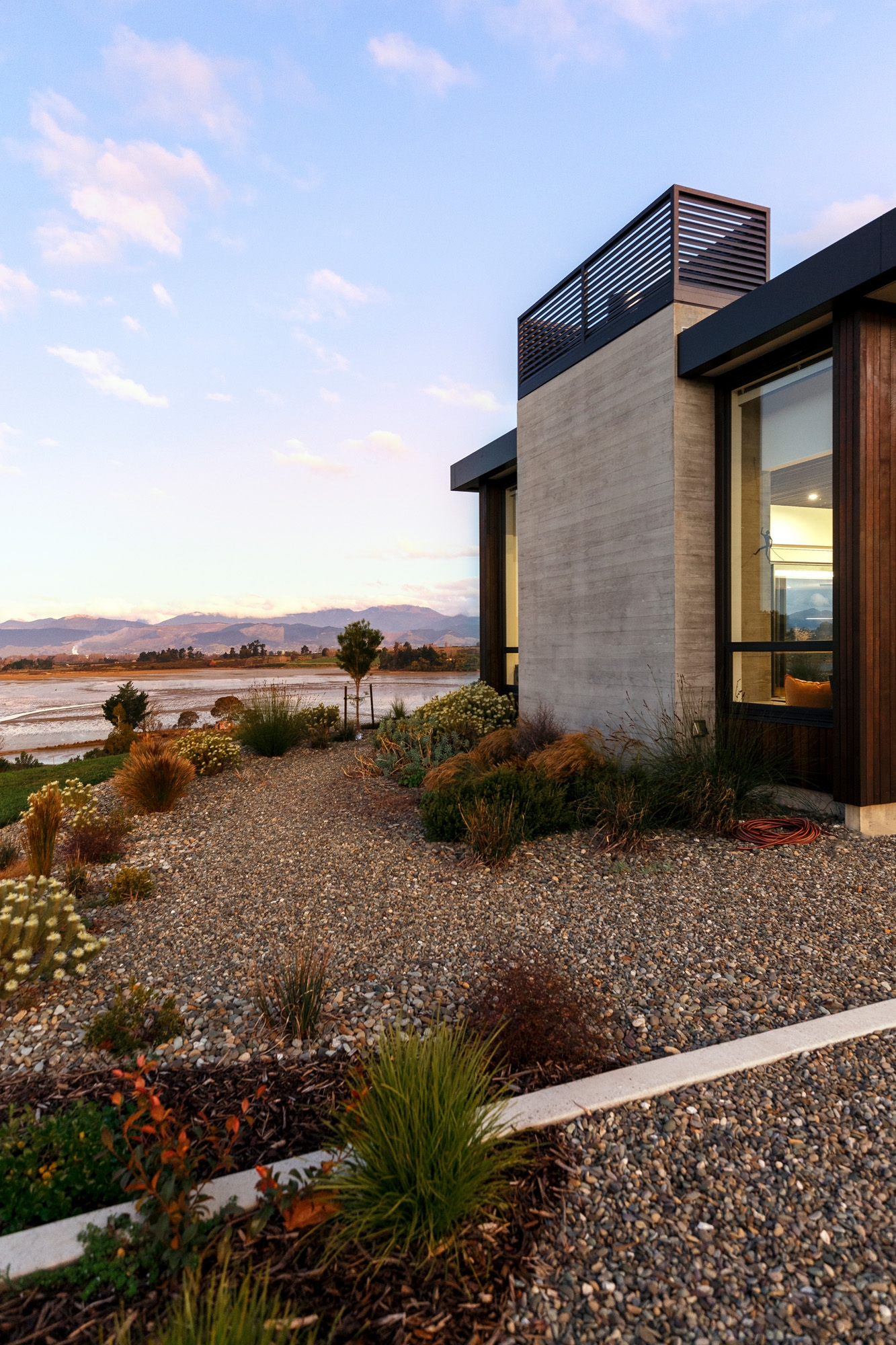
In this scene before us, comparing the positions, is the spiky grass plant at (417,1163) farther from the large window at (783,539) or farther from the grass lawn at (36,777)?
the grass lawn at (36,777)

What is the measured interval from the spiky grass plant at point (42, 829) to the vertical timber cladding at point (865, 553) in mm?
5316

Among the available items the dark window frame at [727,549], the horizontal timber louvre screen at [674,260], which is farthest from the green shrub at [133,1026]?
the horizontal timber louvre screen at [674,260]

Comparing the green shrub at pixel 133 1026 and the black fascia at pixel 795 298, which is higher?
the black fascia at pixel 795 298

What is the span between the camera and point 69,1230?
1.43 metres

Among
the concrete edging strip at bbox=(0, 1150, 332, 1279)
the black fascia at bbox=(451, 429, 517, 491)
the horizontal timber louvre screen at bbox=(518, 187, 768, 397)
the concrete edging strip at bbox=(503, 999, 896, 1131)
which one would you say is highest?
the horizontal timber louvre screen at bbox=(518, 187, 768, 397)

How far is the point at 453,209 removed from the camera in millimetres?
8094

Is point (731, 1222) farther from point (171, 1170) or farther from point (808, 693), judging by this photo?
point (808, 693)

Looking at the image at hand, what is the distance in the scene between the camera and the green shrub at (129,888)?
3.80 metres

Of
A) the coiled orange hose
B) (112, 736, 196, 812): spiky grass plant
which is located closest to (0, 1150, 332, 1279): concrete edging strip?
the coiled orange hose

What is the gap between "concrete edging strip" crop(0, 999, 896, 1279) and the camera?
140 centimetres

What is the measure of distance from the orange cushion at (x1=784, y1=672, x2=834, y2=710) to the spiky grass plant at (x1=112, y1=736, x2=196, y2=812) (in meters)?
5.33

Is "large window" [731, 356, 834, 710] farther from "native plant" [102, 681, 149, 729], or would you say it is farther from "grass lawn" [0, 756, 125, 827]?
"native plant" [102, 681, 149, 729]

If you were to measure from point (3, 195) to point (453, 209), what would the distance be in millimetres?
5733

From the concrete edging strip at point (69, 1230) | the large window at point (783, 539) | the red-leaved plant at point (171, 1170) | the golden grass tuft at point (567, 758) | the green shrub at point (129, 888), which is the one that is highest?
the large window at point (783, 539)
